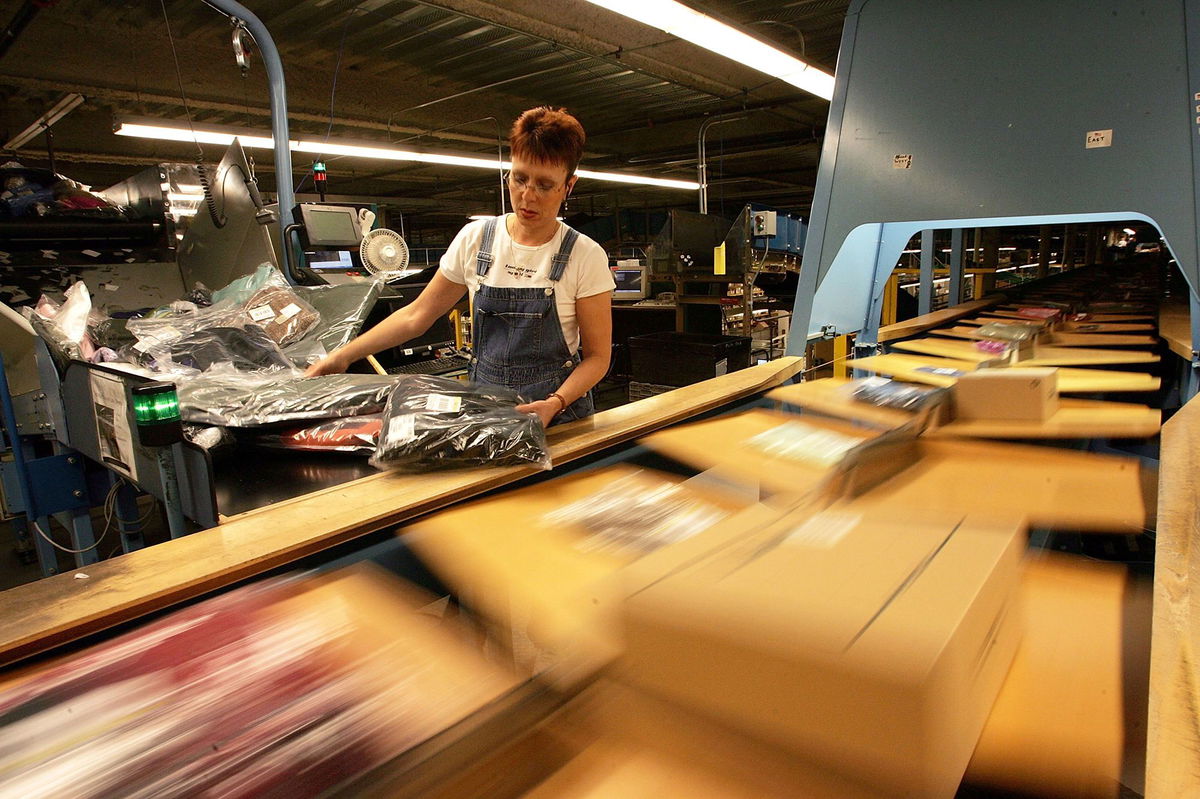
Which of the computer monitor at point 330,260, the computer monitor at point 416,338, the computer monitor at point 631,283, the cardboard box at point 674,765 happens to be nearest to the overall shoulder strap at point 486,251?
the computer monitor at point 416,338

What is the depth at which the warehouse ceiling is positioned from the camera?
459 cm

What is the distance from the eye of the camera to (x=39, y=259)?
2.84 metres

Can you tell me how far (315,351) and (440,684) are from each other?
1.86 meters

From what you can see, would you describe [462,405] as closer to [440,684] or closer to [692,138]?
[440,684]

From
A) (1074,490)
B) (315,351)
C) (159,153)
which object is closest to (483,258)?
(315,351)

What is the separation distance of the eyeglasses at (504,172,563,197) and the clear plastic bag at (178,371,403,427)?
0.60m

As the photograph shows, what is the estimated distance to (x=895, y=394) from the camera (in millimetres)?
1665

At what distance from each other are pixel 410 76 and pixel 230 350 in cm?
492

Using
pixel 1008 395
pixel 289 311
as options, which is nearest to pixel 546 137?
pixel 1008 395

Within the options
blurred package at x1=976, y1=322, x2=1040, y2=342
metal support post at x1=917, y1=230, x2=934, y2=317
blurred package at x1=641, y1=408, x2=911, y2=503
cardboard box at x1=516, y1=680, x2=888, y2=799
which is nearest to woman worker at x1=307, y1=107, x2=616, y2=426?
blurred package at x1=641, y1=408, x2=911, y2=503

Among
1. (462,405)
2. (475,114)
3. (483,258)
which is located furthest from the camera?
(475,114)

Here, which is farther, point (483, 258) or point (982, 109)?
point (982, 109)

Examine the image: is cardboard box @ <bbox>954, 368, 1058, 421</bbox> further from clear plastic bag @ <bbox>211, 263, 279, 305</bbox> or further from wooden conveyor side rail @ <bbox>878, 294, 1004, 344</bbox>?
clear plastic bag @ <bbox>211, 263, 279, 305</bbox>

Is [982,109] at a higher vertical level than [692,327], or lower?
higher
